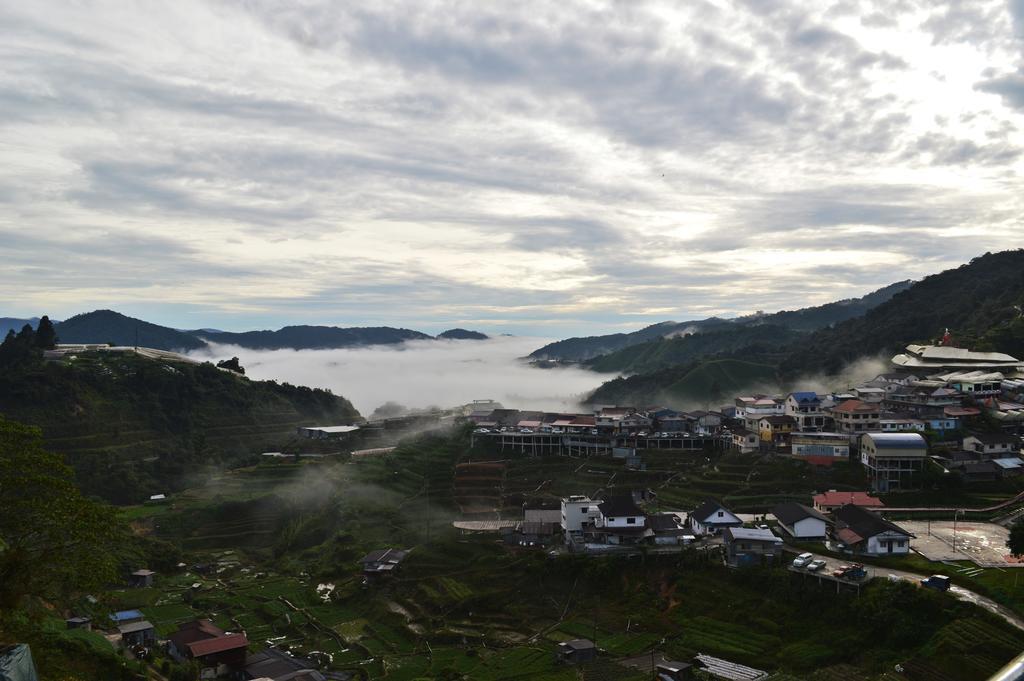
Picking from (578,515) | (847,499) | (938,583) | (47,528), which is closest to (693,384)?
(847,499)

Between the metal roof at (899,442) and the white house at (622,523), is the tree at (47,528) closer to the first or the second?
the white house at (622,523)

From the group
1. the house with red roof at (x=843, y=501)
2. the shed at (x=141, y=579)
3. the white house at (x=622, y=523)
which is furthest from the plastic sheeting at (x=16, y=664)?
the house with red roof at (x=843, y=501)

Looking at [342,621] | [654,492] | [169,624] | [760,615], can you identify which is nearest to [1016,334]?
[654,492]

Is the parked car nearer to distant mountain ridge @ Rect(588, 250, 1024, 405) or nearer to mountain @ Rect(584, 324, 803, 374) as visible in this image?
distant mountain ridge @ Rect(588, 250, 1024, 405)

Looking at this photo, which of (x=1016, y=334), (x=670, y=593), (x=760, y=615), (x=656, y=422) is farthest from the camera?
(x=1016, y=334)

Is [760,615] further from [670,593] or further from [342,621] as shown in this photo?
[342,621]

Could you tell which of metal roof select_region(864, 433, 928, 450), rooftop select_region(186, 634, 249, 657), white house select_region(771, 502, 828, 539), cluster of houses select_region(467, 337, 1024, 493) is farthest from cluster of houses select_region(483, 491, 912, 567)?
rooftop select_region(186, 634, 249, 657)
